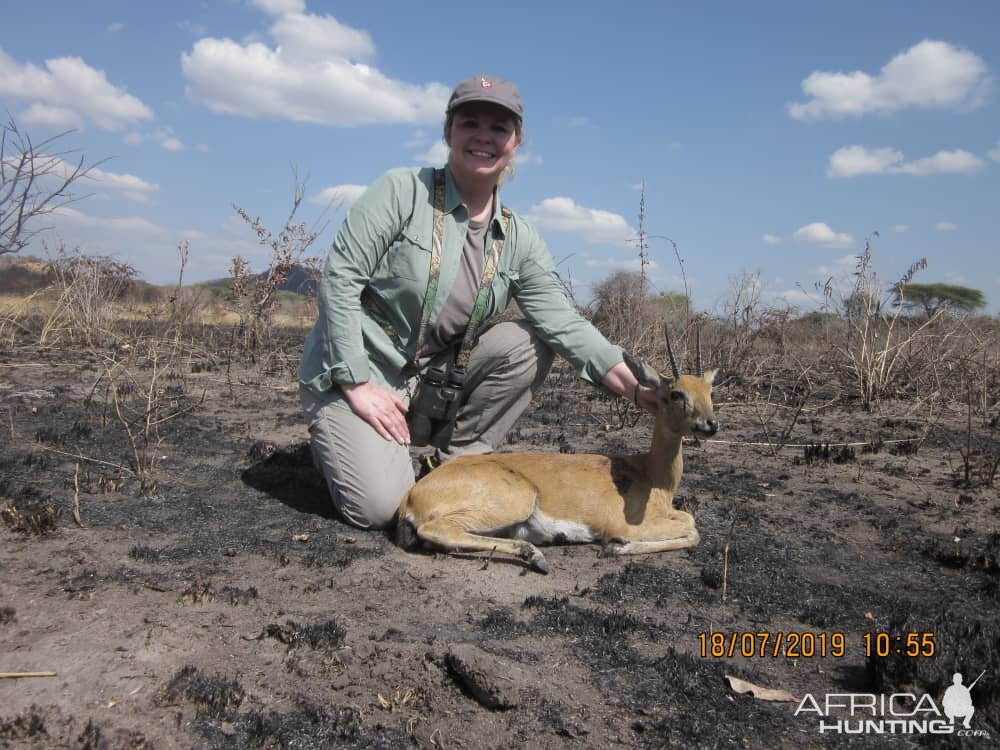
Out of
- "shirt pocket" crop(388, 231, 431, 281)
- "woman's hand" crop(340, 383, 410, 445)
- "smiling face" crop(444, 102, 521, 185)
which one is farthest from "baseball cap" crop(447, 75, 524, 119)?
"woman's hand" crop(340, 383, 410, 445)

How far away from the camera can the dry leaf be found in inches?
125

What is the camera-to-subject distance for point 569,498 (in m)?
5.06

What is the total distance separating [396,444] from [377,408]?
0.96 ft

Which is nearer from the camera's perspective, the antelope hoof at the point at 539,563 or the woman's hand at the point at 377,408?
the antelope hoof at the point at 539,563

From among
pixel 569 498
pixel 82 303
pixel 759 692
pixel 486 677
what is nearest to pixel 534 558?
pixel 569 498

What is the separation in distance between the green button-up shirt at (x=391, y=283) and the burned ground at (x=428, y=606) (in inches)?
44.6

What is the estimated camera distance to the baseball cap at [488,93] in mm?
5000

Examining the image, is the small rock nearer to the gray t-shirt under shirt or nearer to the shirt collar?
the gray t-shirt under shirt

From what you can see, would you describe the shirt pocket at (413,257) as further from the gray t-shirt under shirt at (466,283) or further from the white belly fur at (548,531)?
the white belly fur at (548,531)

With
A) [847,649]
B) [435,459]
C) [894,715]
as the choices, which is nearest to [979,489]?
[847,649]

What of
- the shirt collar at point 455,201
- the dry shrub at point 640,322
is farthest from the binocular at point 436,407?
the dry shrub at point 640,322

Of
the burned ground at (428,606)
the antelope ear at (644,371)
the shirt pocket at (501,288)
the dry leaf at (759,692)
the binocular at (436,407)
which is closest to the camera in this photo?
the burned ground at (428,606)

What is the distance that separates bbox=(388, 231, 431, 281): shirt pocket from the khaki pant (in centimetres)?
86

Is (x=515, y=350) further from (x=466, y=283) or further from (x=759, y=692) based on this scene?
(x=759, y=692)
